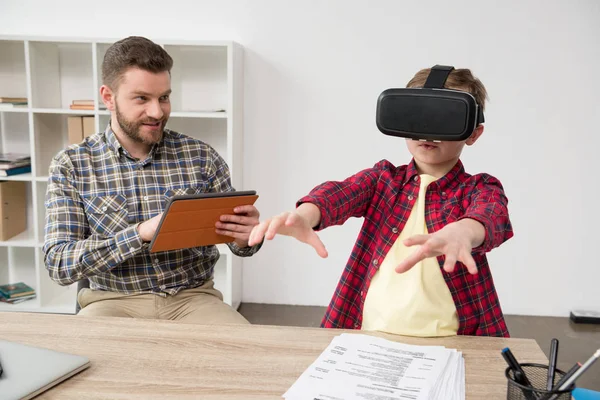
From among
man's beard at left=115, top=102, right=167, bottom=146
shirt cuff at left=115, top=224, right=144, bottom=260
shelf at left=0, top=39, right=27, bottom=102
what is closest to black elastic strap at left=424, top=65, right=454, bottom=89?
shirt cuff at left=115, top=224, right=144, bottom=260

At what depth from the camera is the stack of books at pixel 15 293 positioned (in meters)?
3.55

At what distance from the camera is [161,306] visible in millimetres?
2006

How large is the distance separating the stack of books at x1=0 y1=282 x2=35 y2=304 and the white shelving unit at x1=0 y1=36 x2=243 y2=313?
0.17 feet

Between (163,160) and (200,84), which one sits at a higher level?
(200,84)

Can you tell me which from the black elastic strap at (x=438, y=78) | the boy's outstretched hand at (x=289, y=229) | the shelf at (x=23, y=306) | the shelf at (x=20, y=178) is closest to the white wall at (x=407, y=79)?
the shelf at (x=20, y=178)

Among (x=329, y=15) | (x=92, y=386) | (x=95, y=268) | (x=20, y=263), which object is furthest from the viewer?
(x=20, y=263)

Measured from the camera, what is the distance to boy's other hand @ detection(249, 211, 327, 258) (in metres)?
1.16

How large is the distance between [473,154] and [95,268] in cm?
253

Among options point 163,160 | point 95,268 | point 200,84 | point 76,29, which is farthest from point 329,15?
point 95,268

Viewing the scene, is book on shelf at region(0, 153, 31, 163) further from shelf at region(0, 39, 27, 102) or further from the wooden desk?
the wooden desk

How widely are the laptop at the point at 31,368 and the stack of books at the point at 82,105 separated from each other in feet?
7.78

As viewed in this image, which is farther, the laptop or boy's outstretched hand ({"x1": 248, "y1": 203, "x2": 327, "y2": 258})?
boy's outstretched hand ({"x1": 248, "y1": 203, "x2": 327, "y2": 258})

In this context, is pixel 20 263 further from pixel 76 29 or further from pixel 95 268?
pixel 95 268

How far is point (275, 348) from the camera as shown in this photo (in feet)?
4.20
